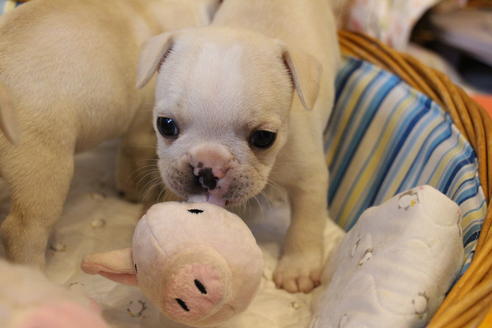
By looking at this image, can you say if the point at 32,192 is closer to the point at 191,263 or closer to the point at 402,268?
the point at 191,263

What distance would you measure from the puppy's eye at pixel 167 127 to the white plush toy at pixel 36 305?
1.48 feet

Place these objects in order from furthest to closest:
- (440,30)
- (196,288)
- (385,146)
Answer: (440,30) < (385,146) < (196,288)

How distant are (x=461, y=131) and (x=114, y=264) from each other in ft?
3.35

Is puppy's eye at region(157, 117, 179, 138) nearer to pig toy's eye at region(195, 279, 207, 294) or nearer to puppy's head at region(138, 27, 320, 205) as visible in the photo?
puppy's head at region(138, 27, 320, 205)

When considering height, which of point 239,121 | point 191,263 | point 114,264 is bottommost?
point 114,264

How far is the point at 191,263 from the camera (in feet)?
3.36

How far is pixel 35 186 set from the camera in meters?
→ 1.28

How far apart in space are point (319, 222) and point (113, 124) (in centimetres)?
64

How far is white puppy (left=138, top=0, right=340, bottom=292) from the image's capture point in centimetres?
124

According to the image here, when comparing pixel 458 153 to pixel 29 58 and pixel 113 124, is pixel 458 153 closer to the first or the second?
pixel 113 124

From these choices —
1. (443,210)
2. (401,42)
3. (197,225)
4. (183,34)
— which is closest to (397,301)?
(443,210)

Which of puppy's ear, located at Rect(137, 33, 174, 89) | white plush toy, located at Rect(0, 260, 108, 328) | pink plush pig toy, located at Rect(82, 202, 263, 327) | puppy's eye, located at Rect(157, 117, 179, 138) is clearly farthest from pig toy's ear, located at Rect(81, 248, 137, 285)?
puppy's ear, located at Rect(137, 33, 174, 89)

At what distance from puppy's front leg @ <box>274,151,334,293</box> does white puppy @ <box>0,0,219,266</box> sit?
0.53m

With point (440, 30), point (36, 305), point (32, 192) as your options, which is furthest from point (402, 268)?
point (440, 30)
